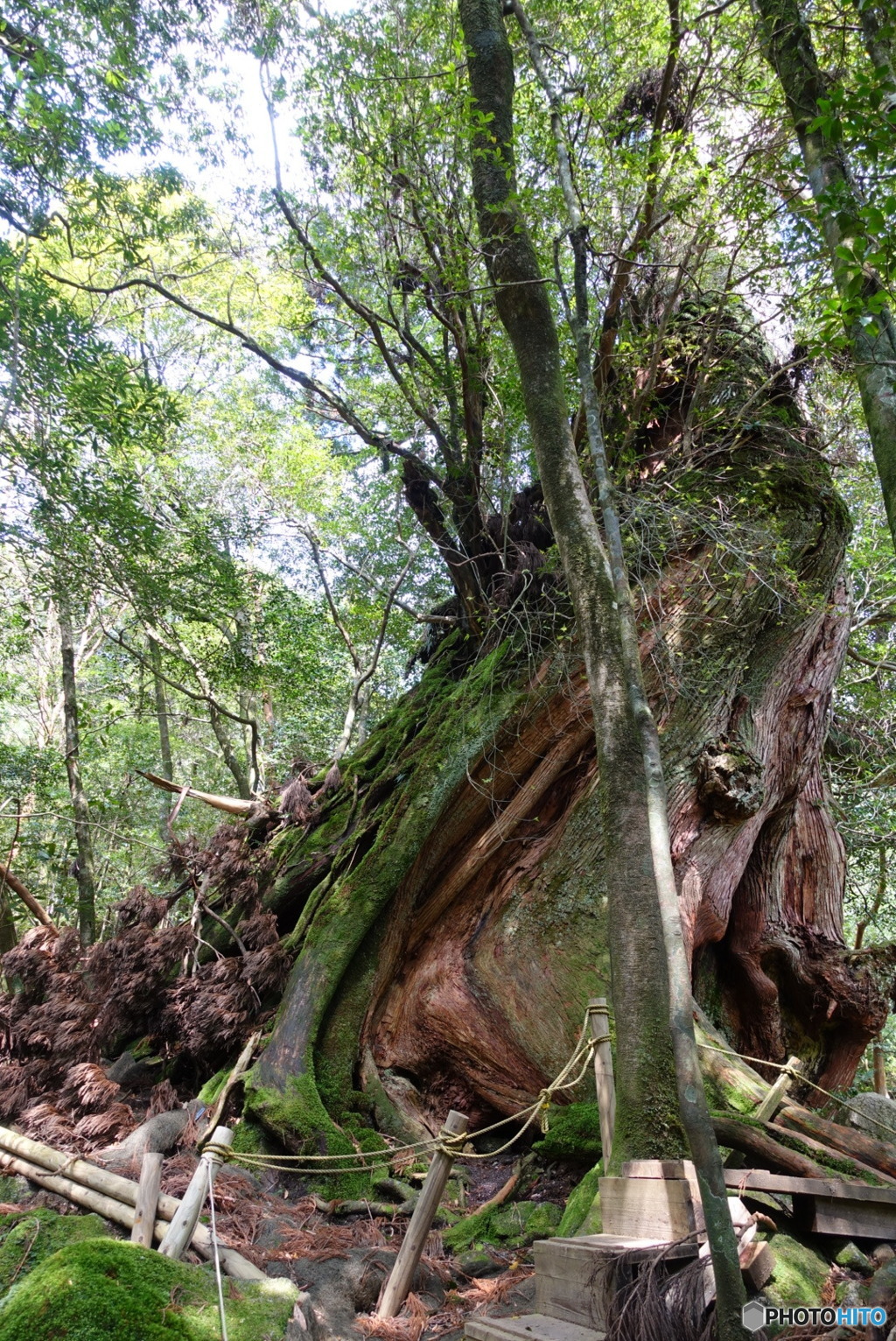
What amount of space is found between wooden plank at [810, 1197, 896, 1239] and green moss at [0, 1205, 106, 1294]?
334 centimetres

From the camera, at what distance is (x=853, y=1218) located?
3654mm

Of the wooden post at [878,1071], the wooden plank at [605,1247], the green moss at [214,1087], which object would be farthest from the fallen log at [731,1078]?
the wooden post at [878,1071]

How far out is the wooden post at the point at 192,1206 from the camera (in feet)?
11.8

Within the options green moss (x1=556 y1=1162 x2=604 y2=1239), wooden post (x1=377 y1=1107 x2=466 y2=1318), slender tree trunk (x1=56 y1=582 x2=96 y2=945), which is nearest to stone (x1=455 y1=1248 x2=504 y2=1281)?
green moss (x1=556 y1=1162 x2=604 y2=1239)

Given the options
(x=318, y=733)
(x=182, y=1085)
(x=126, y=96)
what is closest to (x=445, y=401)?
(x=126, y=96)

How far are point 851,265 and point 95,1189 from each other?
6021mm

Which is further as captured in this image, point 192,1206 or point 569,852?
point 569,852

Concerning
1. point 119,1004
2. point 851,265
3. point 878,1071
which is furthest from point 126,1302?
point 878,1071

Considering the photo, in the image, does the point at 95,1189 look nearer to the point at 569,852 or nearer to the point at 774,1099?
the point at 774,1099

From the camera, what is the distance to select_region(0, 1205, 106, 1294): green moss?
144 inches

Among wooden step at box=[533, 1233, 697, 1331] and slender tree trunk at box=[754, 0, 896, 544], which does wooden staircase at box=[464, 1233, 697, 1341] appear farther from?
slender tree trunk at box=[754, 0, 896, 544]

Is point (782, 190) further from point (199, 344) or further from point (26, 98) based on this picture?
point (199, 344)

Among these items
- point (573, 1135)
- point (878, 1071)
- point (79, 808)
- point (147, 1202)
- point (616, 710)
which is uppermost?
point (79, 808)

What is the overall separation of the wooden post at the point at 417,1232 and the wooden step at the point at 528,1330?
61 cm
